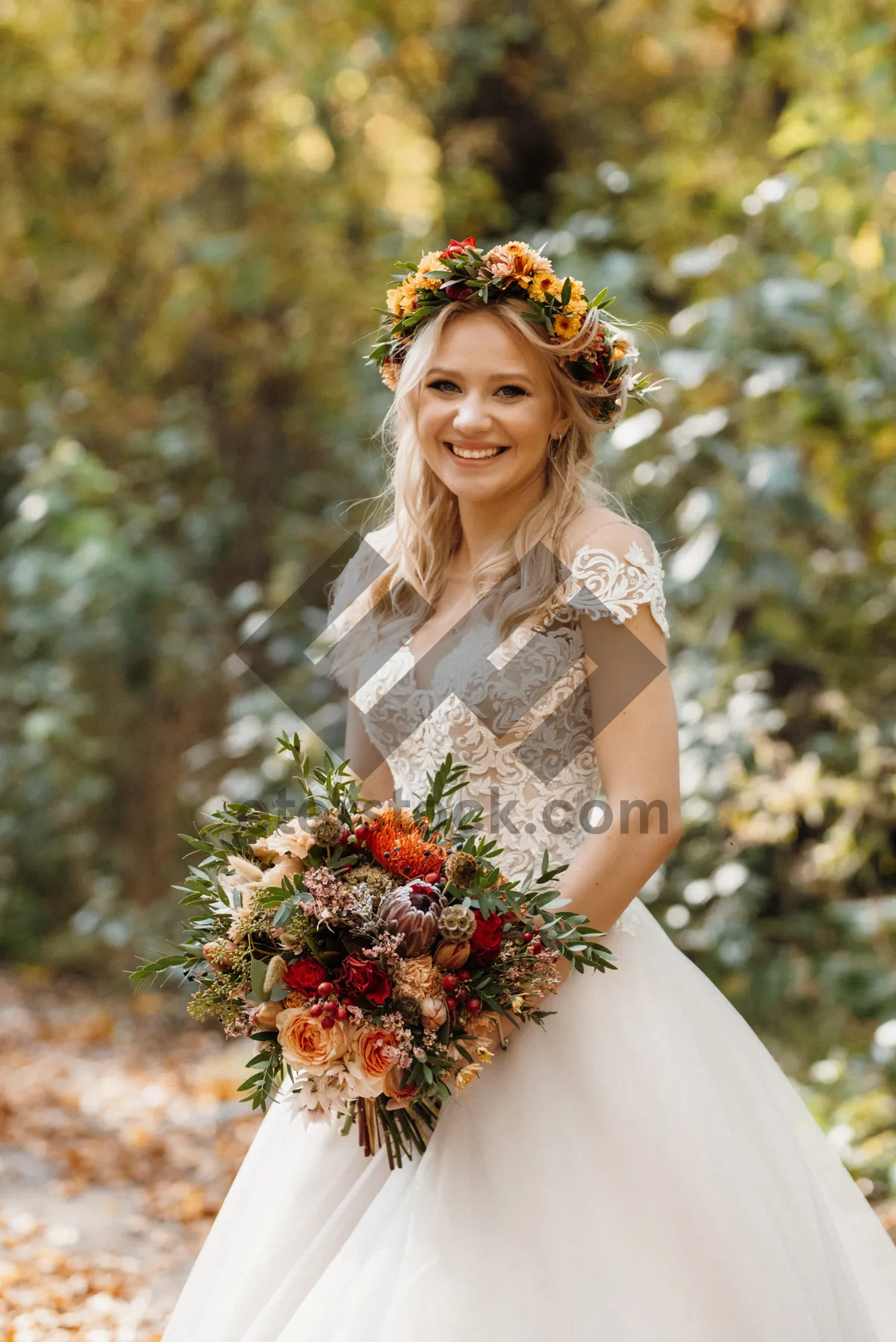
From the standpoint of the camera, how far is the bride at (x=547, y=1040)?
6.63ft

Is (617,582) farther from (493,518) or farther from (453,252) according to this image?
(453,252)

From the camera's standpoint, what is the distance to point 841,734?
473 cm

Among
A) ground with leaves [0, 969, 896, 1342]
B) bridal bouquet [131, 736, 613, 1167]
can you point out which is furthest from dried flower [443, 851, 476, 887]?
ground with leaves [0, 969, 896, 1342]

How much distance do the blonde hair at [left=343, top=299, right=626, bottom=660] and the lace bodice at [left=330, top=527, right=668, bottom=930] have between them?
0.06 metres

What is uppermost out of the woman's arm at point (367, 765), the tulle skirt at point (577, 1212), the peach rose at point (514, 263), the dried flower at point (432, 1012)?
A: the peach rose at point (514, 263)

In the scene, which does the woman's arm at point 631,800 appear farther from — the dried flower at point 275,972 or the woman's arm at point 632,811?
the dried flower at point 275,972

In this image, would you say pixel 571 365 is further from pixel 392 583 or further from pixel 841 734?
pixel 841 734

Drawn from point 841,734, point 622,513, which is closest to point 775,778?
point 841,734

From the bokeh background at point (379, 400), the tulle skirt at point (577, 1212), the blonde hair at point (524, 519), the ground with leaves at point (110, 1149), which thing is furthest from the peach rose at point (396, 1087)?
the bokeh background at point (379, 400)

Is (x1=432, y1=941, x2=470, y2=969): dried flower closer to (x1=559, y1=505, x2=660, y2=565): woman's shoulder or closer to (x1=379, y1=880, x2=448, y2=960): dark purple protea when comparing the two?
(x1=379, y1=880, x2=448, y2=960): dark purple protea

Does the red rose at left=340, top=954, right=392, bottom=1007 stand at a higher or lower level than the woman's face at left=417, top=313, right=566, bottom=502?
lower

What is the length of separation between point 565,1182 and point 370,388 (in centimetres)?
460

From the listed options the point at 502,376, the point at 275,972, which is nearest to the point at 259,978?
the point at 275,972

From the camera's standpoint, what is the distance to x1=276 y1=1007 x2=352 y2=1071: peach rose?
1829mm
